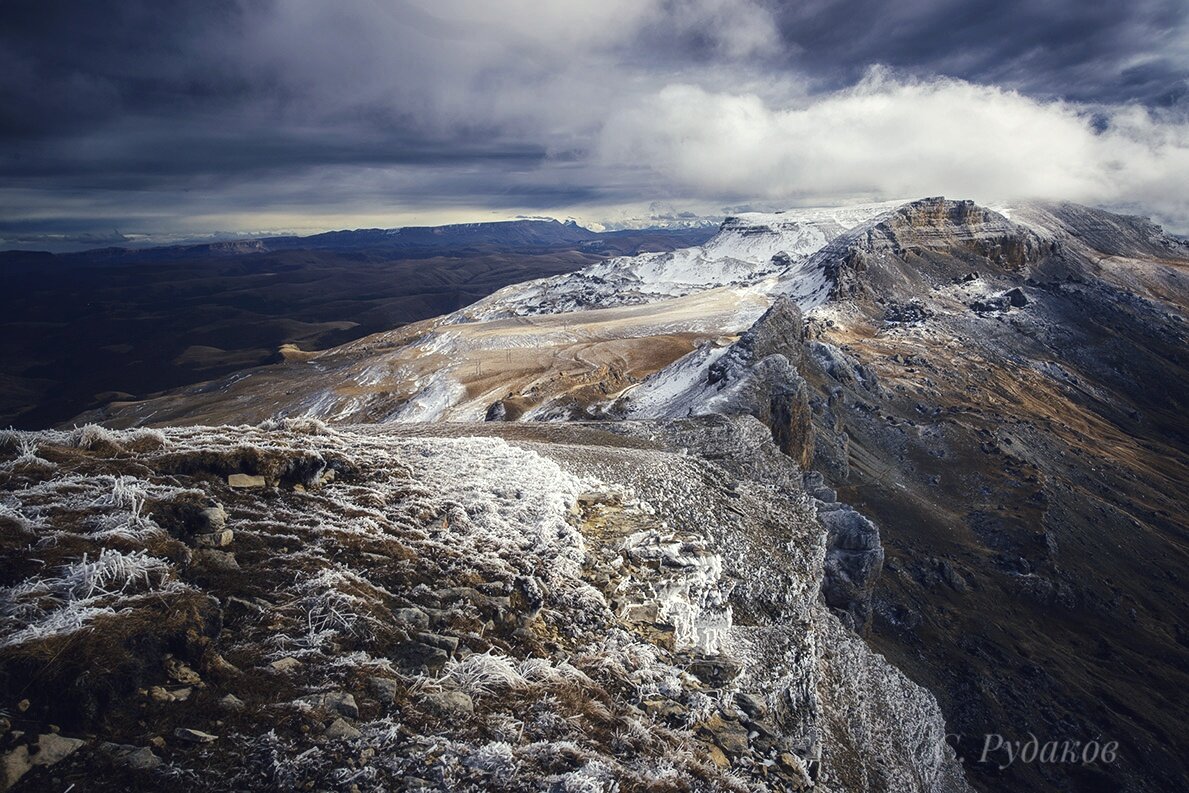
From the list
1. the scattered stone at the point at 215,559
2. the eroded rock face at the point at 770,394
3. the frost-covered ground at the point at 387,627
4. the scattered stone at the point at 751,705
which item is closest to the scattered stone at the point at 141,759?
the frost-covered ground at the point at 387,627

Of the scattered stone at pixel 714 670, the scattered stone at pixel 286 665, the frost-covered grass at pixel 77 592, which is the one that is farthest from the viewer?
the scattered stone at pixel 714 670

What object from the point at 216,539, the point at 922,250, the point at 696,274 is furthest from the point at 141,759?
the point at 696,274

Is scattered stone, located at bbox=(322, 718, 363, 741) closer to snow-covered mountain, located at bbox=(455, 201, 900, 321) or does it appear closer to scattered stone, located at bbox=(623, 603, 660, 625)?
scattered stone, located at bbox=(623, 603, 660, 625)

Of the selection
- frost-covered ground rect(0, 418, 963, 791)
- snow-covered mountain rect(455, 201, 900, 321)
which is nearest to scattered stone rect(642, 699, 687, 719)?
frost-covered ground rect(0, 418, 963, 791)

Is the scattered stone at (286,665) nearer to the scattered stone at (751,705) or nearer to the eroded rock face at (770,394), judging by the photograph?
the scattered stone at (751,705)

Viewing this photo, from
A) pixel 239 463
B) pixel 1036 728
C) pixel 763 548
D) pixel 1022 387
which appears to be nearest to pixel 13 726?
pixel 239 463

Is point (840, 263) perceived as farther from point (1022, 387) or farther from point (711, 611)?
point (711, 611)
